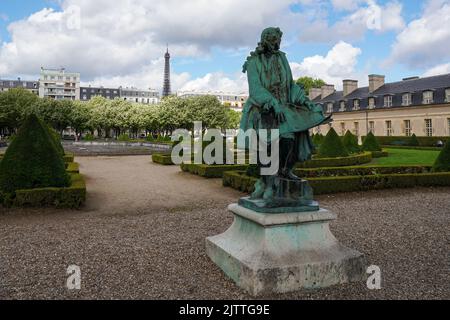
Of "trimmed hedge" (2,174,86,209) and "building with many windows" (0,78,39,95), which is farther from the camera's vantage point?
"building with many windows" (0,78,39,95)

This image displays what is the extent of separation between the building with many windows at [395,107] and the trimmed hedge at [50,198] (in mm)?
39499

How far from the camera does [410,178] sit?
12688 millimetres

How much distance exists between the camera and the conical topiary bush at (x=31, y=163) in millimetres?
9352

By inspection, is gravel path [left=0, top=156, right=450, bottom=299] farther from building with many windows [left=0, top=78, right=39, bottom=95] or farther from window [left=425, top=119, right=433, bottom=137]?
building with many windows [left=0, top=78, right=39, bottom=95]

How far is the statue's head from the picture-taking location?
15.6ft

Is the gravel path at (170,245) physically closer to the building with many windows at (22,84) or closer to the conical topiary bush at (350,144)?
the conical topiary bush at (350,144)

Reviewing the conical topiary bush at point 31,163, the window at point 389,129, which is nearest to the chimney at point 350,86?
the window at point 389,129

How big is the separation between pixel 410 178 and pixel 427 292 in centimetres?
946

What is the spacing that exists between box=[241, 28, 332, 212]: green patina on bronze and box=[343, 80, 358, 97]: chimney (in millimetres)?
50894

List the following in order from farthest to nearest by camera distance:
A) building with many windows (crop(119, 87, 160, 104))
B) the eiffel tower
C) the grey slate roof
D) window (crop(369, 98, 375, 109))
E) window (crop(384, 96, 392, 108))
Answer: the eiffel tower < building with many windows (crop(119, 87, 160, 104)) < window (crop(369, 98, 375, 109)) < window (crop(384, 96, 392, 108)) < the grey slate roof

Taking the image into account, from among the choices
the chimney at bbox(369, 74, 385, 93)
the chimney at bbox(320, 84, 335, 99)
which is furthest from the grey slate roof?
the chimney at bbox(320, 84, 335, 99)

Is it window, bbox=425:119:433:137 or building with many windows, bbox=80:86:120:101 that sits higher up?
building with many windows, bbox=80:86:120:101
